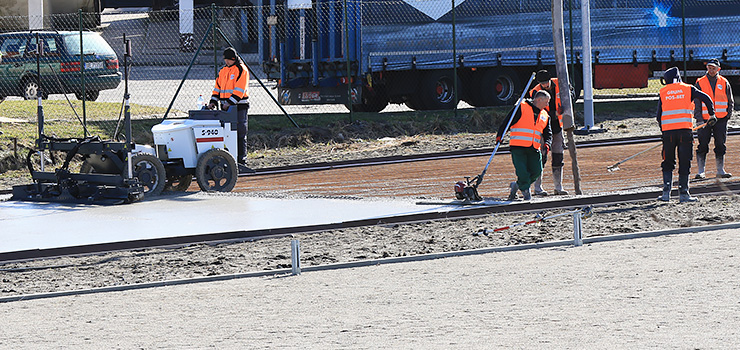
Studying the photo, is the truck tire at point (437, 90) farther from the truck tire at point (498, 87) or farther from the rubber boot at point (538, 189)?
the rubber boot at point (538, 189)

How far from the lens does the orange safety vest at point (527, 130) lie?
13078mm

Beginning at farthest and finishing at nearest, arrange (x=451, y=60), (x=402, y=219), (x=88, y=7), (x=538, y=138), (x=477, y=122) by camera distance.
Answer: (x=88, y=7) → (x=451, y=60) → (x=477, y=122) → (x=538, y=138) → (x=402, y=219)

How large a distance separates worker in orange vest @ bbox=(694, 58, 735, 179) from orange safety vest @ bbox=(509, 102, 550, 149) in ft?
8.64

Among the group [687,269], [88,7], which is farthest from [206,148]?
[88,7]

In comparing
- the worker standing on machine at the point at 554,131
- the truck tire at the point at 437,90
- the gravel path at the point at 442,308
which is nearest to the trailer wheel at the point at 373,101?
the truck tire at the point at 437,90

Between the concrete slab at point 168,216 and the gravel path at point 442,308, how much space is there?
2286 millimetres

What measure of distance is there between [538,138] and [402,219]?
241cm

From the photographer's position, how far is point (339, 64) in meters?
23.0

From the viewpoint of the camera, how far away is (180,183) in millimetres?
15094

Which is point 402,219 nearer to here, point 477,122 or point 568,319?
point 568,319

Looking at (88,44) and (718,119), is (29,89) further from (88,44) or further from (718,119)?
(718,119)

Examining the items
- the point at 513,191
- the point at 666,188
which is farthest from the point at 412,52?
the point at 666,188

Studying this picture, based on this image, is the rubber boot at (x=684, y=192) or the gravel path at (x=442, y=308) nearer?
the gravel path at (x=442, y=308)

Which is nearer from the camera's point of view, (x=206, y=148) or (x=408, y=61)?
(x=206, y=148)
